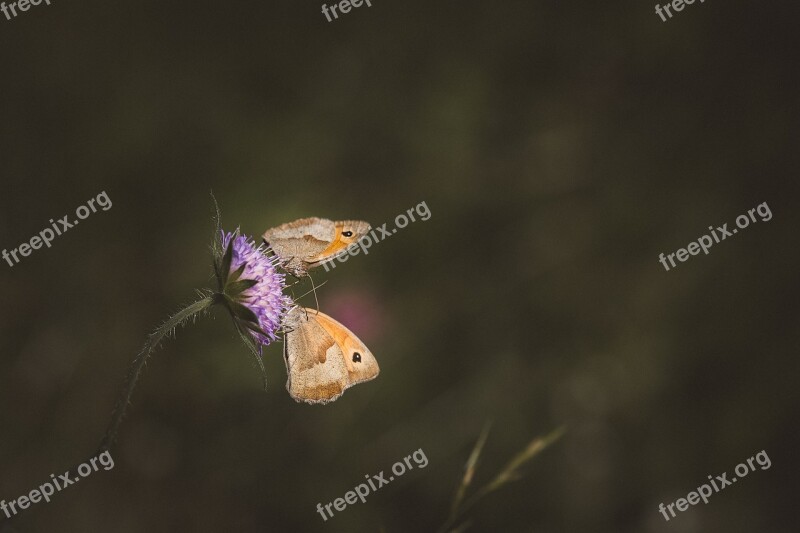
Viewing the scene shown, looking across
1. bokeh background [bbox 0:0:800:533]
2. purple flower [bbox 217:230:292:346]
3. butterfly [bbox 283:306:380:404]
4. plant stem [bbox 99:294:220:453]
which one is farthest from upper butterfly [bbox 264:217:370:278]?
bokeh background [bbox 0:0:800:533]

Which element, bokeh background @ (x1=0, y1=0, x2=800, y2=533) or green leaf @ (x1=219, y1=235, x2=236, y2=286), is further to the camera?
bokeh background @ (x1=0, y1=0, x2=800, y2=533)

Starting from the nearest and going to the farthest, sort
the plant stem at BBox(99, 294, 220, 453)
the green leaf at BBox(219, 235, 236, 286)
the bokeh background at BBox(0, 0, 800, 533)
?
the plant stem at BBox(99, 294, 220, 453) < the green leaf at BBox(219, 235, 236, 286) < the bokeh background at BBox(0, 0, 800, 533)

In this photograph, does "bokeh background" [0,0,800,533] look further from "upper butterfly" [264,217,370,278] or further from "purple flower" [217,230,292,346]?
"purple flower" [217,230,292,346]

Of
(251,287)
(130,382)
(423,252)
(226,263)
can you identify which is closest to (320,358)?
(251,287)

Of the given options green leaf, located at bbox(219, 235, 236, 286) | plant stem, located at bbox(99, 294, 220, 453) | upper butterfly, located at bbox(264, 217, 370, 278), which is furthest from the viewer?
upper butterfly, located at bbox(264, 217, 370, 278)

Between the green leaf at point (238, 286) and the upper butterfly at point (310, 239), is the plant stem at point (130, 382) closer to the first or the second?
the green leaf at point (238, 286)

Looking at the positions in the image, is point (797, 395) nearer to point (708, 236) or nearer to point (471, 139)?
point (708, 236)

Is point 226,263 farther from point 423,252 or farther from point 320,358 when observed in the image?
point 423,252
